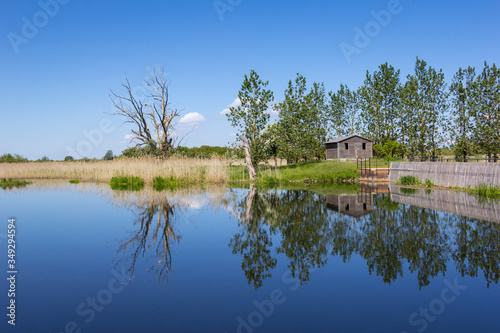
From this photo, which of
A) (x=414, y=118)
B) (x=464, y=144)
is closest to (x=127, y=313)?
(x=464, y=144)

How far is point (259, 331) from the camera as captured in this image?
451 cm

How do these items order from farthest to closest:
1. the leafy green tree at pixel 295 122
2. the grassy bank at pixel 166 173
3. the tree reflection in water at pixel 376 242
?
Result: the leafy green tree at pixel 295 122, the grassy bank at pixel 166 173, the tree reflection in water at pixel 376 242

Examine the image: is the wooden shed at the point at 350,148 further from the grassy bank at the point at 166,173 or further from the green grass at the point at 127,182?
the green grass at the point at 127,182

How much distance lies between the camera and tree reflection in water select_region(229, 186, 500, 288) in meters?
6.80

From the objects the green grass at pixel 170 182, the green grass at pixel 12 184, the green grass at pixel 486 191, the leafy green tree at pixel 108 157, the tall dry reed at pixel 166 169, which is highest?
the leafy green tree at pixel 108 157

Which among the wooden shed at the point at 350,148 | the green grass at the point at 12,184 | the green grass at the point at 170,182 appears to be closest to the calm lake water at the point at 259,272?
the green grass at the point at 170,182

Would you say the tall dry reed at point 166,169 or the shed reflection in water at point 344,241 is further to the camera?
the tall dry reed at point 166,169

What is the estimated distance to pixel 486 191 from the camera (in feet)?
57.0

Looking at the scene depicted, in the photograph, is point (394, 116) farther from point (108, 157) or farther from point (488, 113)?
point (108, 157)

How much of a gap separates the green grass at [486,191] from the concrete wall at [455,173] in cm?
24

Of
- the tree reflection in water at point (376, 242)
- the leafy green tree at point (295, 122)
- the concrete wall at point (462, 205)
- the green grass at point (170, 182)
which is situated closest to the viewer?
the tree reflection in water at point (376, 242)

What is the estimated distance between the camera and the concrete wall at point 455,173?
1758 centimetres

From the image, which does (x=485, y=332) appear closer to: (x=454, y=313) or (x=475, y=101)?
(x=454, y=313)

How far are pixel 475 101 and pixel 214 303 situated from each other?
44188 millimetres
